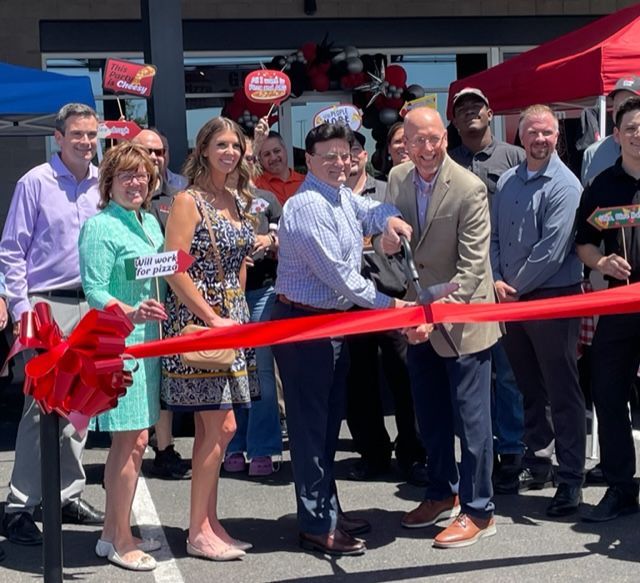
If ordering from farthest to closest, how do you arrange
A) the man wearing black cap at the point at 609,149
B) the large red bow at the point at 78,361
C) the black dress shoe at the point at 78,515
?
the man wearing black cap at the point at 609,149, the black dress shoe at the point at 78,515, the large red bow at the point at 78,361

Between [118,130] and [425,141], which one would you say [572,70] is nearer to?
[425,141]

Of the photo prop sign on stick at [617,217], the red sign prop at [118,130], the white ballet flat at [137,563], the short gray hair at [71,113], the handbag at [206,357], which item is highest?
the red sign prop at [118,130]

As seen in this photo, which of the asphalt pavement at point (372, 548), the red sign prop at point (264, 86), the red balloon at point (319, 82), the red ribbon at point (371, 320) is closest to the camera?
the red ribbon at point (371, 320)

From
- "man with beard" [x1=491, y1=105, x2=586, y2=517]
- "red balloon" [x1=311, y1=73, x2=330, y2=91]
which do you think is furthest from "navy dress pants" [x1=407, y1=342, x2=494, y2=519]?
"red balloon" [x1=311, y1=73, x2=330, y2=91]

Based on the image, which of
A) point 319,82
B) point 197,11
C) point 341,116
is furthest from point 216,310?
point 197,11

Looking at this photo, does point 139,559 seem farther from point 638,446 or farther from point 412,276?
point 638,446

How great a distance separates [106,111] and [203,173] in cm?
857

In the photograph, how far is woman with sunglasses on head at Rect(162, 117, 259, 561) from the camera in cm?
513

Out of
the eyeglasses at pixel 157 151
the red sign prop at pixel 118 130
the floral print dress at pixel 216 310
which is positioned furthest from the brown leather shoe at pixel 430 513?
the red sign prop at pixel 118 130

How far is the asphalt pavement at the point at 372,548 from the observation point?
5008 mm

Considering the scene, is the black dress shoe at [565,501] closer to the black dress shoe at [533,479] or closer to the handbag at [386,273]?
the black dress shoe at [533,479]

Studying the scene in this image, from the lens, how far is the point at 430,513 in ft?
18.7

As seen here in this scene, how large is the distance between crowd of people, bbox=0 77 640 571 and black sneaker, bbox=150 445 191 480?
1010 mm

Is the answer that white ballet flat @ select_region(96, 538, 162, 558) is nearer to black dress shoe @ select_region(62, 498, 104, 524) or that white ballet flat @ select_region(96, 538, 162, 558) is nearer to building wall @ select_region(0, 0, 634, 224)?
black dress shoe @ select_region(62, 498, 104, 524)
